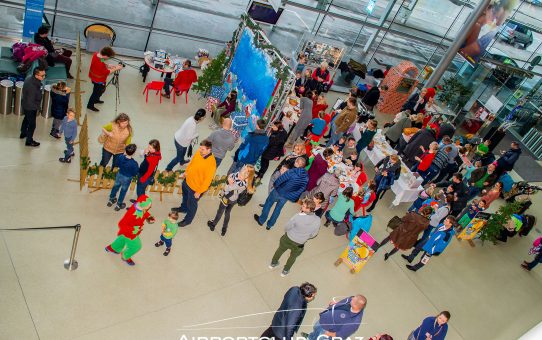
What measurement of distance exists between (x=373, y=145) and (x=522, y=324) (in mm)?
4721

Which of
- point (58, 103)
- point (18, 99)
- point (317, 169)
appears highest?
point (317, 169)

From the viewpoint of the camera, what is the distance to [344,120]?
10289 mm

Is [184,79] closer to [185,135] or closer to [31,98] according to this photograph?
[185,135]

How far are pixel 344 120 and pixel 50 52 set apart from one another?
6.46 metres

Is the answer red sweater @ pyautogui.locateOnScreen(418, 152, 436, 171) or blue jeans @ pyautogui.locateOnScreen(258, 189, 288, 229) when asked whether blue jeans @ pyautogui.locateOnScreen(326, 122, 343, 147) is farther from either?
blue jeans @ pyautogui.locateOnScreen(258, 189, 288, 229)

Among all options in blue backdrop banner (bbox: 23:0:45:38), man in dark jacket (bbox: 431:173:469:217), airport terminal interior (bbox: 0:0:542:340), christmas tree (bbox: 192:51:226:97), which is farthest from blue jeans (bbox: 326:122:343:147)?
blue backdrop banner (bbox: 23:0:45:38)

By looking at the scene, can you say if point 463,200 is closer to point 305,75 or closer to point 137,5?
point 305,75

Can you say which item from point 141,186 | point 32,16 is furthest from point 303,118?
point 32,16

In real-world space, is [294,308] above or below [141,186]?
above

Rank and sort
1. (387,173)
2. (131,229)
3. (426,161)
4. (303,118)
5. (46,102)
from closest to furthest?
1. (131,229)
2. (46,102)
3. (387,173)
4. (303,118)
5. (426,161)

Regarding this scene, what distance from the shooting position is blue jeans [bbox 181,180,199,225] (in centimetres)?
699

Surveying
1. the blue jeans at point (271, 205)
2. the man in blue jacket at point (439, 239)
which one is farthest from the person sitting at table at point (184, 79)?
the man in blue jacket at point (439, 239)

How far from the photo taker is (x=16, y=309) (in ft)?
17.4

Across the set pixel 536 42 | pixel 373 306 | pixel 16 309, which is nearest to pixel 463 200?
pixel 373 306
